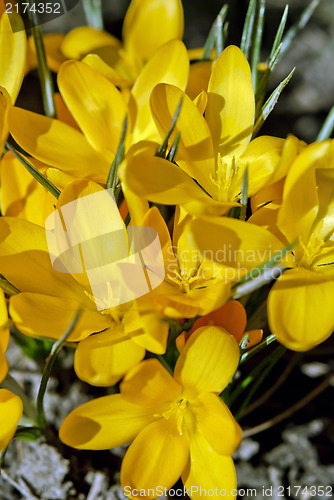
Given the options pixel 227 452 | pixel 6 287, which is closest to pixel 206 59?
pixel 6 287

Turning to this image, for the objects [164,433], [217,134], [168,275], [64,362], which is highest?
[217,134]

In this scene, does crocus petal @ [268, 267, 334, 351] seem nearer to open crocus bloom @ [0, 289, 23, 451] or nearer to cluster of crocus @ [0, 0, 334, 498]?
cluster of crocus @ [0, 0, 334, 498]

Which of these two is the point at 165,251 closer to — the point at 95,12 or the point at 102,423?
the point at 102,423

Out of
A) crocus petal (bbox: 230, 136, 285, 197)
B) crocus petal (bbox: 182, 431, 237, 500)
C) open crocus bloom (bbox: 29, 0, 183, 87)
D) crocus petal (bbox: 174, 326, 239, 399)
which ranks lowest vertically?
crocus petal (bbox: 182, 431, 237, 500)

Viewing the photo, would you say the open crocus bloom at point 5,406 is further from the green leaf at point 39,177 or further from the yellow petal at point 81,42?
the yellow petal at point 81,42

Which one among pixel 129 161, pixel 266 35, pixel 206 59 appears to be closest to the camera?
pixel 129 161

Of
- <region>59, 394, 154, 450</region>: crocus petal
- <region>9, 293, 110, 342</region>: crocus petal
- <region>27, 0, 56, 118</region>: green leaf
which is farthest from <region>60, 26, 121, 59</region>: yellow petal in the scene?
<region>59, 394, 154, 450</region>: crocus petal

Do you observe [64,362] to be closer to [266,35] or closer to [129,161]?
[129,161]
